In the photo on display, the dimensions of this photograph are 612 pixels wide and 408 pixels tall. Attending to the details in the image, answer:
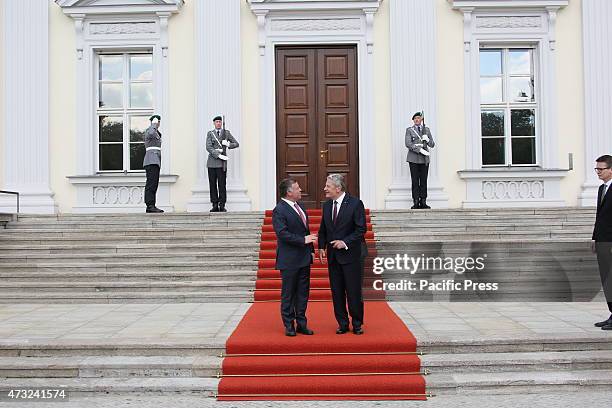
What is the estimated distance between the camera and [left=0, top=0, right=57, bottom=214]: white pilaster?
14289mm

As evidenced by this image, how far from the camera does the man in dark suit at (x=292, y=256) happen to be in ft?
24.1

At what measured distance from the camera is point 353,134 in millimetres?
14484

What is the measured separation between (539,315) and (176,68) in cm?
920

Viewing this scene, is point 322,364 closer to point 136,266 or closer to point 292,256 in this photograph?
point 292,256

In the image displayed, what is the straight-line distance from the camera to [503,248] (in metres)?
10.9

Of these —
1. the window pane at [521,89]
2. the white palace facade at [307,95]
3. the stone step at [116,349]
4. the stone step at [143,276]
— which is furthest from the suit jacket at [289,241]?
the window pane at [521,89]

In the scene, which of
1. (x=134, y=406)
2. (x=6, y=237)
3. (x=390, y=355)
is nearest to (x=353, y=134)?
(x=6, y=237)

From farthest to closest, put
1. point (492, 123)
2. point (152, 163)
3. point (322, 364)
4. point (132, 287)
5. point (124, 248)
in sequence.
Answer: point (492, 123) < point (152, 163) < point (124, 248) < point (132, 287) < point (322, 364)

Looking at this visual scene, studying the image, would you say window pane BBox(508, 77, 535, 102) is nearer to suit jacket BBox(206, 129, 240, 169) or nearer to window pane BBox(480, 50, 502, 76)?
window pane BBox(480, 50, 502, 76)

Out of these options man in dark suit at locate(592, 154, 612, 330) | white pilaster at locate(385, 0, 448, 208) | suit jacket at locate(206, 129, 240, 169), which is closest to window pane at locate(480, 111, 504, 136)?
white pilaster at locate(385, 0, 448, 208)

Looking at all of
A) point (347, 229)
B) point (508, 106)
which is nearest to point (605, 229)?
point (347, 229)

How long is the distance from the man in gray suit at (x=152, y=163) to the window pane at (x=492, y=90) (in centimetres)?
697

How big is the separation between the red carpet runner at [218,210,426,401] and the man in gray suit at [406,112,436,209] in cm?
557

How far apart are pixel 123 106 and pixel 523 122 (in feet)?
28.5
